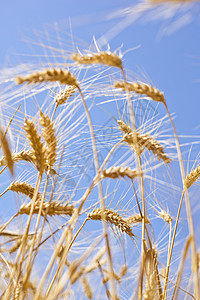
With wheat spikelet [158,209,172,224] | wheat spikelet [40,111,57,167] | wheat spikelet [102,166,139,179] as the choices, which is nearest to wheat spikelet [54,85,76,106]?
wheat spikelet [40,111,57,167]

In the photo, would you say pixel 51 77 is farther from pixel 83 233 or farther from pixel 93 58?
pixel 83 233

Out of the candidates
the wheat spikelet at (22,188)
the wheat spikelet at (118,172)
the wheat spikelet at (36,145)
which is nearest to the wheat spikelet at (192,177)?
the wheat spikelet at (118,172)

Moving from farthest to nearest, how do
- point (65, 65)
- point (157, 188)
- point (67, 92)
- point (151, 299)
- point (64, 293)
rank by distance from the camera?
point (67, 92) < point (157, 188) < point (65, 65) < point (151, 299) < point (64, 293)

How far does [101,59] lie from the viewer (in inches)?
60.7

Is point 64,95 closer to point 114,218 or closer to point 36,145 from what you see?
point 36,145

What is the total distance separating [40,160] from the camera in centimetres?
154

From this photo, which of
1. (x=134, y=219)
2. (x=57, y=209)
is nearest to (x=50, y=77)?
(x=57, y=209)

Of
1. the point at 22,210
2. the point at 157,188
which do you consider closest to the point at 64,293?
the point at 22,210

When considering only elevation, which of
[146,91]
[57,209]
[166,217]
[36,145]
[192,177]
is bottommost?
[57,209]

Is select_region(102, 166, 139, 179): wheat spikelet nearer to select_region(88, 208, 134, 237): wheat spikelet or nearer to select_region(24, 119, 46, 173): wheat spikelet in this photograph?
select_region(24, 119, 46, 173): wheat spikelet

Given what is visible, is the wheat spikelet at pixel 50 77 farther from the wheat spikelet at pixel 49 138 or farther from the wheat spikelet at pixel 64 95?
the wheat spikelet at pixel 64 95

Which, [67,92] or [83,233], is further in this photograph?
[67,92]

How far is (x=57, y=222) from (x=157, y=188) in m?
0.65

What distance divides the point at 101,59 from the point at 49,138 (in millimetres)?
497
